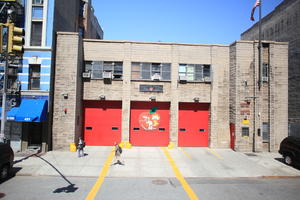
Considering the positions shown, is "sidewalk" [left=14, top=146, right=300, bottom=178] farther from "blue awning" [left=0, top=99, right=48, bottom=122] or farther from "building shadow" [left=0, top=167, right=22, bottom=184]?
"blue awning" [left=0, top=99, right=48, bottom=122]

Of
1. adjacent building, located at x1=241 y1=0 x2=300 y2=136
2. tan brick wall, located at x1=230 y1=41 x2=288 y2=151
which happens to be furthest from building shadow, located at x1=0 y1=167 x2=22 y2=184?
adjacent building, located at x1=241 y1=0 x2=300 y2=136

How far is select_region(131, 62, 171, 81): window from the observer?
59.1ft

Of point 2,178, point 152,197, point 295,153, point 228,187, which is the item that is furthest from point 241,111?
point 2,178

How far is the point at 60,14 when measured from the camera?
1748 centimetres

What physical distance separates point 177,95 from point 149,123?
3.69 m

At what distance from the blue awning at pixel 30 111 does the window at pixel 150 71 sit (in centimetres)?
782

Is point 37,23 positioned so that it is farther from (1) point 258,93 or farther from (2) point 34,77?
(1) point 258,93

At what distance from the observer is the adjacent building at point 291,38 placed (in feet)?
66.5

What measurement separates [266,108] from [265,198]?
10878mm

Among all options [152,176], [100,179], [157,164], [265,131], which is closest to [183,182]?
[152,176]

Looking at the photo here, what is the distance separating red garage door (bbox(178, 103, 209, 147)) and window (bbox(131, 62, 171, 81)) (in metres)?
3.24

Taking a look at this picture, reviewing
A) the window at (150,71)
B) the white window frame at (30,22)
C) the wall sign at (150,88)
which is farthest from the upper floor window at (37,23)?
the wall sign at (150,88)

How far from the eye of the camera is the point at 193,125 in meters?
18.3

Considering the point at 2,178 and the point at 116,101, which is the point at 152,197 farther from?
the point at 116,101
